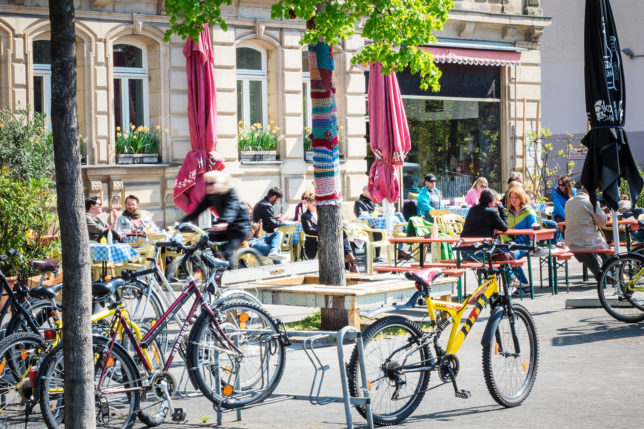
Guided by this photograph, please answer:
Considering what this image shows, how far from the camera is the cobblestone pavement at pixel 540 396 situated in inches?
276

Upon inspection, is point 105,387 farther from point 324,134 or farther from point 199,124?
point 199,124

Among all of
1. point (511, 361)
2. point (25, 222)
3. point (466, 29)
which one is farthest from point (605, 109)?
Answer: point (466, 29)

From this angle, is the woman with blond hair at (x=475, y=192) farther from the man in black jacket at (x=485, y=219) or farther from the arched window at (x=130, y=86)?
the arched window at (x=130, y=86)

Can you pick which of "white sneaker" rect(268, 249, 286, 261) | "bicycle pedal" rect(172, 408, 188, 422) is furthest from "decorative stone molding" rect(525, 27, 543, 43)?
"bicycle pedal" rect(172, 408, 188, 422)

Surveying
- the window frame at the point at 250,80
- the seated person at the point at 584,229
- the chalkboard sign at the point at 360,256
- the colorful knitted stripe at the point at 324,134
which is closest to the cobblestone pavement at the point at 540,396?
the colorful knitted stripe at the point at 324,134

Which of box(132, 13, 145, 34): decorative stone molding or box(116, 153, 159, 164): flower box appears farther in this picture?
box(132, 13, 145, 34): decorative stone molding

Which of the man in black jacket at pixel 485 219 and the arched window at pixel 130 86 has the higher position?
the arched window at pixel 130 86

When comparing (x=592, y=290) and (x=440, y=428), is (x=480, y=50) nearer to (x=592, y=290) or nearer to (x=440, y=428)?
(x=592, y=290)

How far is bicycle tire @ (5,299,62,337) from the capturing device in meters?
7.79

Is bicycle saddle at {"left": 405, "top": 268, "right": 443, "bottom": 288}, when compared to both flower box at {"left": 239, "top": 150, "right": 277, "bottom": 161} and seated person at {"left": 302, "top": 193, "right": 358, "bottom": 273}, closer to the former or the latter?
seated person at {"left": 302, "top": 193, "right": 358, "bottom": 273}

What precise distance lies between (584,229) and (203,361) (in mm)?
7592

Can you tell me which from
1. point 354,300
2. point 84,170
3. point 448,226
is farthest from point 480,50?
point 354,300

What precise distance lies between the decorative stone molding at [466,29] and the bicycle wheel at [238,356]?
1819 cm

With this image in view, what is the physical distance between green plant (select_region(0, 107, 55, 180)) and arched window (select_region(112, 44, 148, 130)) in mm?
3206
